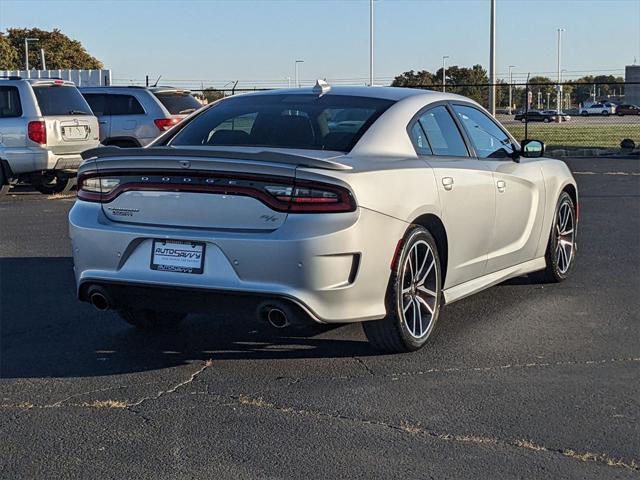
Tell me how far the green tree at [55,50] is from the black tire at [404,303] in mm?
72828

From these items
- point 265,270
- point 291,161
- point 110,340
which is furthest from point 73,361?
point 291,161

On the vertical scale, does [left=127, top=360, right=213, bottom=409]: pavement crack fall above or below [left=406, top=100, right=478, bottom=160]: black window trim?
below

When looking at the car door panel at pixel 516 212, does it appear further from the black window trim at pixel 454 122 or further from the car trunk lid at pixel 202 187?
the car trunk lid at pixel 202 187

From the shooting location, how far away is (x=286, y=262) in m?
4.94

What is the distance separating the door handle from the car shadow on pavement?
1.05m

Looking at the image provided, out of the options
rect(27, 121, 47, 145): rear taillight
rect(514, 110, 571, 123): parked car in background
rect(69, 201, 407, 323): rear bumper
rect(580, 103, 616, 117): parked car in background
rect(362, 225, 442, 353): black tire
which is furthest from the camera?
rect(580, 103, 616, 117): parked car in background

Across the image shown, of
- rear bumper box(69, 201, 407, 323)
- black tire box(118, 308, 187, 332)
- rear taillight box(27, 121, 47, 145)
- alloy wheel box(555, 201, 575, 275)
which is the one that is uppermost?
rear taillight box(27, 121, 47, 145)

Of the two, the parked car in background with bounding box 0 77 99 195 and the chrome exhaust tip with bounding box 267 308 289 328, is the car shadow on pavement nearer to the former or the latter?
the chrome exhaust tip with bounding box 267 308 289 328

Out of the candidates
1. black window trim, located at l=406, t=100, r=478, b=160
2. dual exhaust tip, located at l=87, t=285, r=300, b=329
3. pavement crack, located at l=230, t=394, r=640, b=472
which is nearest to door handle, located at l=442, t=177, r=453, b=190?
black window trim, located at l=406, t=100, r=478, b=160

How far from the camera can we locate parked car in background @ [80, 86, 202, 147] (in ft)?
55.7

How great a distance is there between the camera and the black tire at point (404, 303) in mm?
5398

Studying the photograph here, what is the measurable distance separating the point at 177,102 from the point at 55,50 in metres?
63.1

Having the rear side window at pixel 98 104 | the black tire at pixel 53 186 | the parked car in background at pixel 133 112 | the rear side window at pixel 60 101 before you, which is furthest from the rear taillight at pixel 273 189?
the rear side window at pixel 98 104

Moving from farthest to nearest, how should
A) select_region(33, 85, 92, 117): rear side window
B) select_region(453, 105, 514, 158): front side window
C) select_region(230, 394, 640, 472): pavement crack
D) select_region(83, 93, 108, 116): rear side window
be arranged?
select_region(83, 93, 108, 116): rear side window < select_region(33, 85, 92, 117): rear side window < select_region(453, 105, 514, 158): front side window < select_region(230, 394, 640, 472): pavement crack
